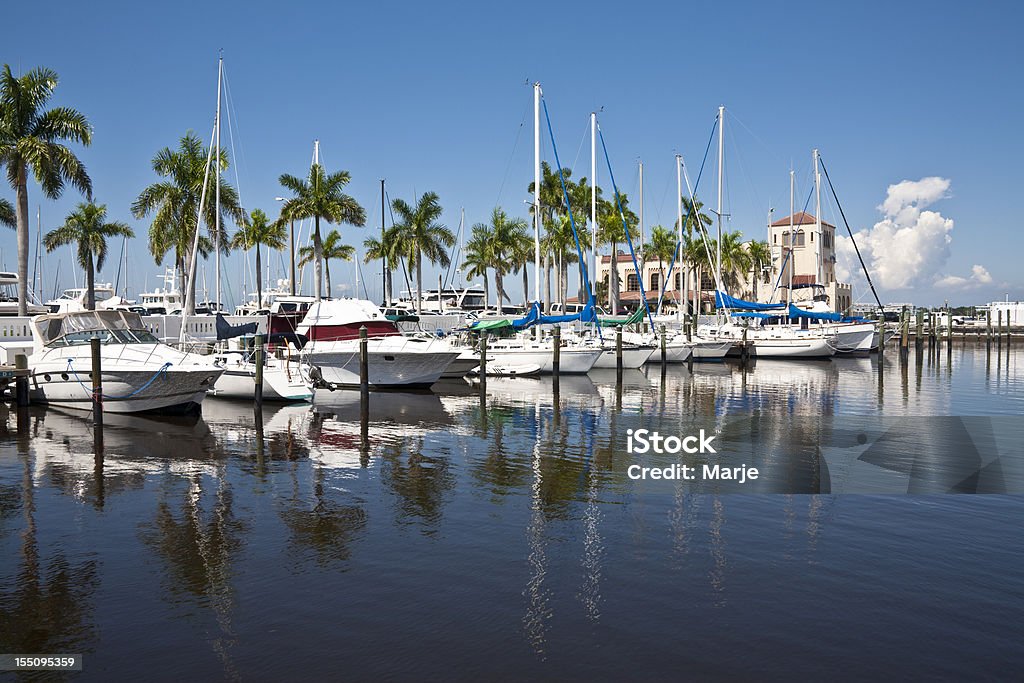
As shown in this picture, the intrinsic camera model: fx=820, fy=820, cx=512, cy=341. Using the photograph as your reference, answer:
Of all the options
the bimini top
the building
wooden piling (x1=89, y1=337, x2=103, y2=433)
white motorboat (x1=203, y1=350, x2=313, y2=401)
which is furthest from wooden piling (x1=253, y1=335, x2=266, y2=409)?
Result: the building

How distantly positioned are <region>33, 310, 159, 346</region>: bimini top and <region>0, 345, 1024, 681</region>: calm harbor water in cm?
419

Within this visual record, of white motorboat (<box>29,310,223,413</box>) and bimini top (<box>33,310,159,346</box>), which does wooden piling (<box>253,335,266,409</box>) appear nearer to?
white motorboat (<box>29,310,223,413</box>)

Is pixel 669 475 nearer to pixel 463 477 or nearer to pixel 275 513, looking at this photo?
pixel 463 477

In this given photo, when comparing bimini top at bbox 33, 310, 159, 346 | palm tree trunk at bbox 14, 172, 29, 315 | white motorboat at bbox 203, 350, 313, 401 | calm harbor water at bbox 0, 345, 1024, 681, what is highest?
palm tree trunk at bbox 14, 172, 29, 315

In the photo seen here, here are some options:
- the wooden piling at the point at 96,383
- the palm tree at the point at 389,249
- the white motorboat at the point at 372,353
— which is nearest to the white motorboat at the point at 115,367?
the wooden piling at the point at 96,383

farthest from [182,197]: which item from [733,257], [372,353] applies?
[733,257]

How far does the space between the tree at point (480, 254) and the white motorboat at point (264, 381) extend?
41.0 m

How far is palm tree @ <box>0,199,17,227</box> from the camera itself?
47.2m

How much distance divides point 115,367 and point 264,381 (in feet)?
17.0

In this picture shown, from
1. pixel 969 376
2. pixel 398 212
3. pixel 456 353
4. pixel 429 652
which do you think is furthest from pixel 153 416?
pixel 398 212

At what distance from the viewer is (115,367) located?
24.4 meters

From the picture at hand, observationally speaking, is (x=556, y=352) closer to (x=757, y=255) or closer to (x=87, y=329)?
(x=87, y=329)

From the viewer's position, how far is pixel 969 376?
41.8 metres

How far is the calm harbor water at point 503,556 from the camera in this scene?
8.27 m
